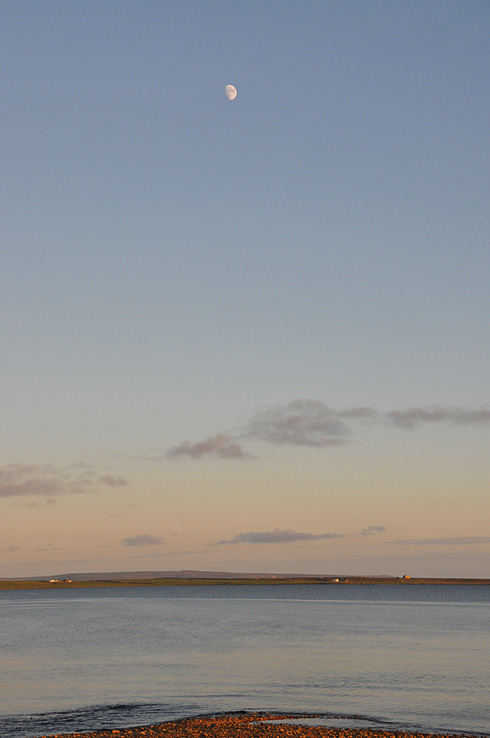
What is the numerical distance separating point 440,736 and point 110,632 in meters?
86.7

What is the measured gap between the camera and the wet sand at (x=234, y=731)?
131 ft

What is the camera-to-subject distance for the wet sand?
1571 inches

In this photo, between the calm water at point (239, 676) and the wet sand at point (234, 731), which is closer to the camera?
the wet sand at point (234, 731)

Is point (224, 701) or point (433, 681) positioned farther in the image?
point (433, 681)

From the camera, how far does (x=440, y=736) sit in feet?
134

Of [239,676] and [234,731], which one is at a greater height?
[234,731]

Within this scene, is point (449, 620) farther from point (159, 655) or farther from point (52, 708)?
point (52, 708)

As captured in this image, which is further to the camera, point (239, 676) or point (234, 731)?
point (239, 676)

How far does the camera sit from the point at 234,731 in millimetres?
41156

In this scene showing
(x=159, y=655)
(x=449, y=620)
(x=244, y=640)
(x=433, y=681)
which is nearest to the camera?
(x=433, y=681)

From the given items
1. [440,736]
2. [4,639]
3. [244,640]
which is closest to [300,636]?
[244,640]

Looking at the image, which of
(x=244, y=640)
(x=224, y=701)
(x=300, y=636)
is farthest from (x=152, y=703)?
(x=300, y=636)

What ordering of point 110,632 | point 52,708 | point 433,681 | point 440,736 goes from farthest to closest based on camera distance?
1. point 110,632
2. point 433,681
3. point 52,708
4. point 440,736

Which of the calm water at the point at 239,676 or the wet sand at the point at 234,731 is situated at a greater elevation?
the wet sand at the point at 234,731
